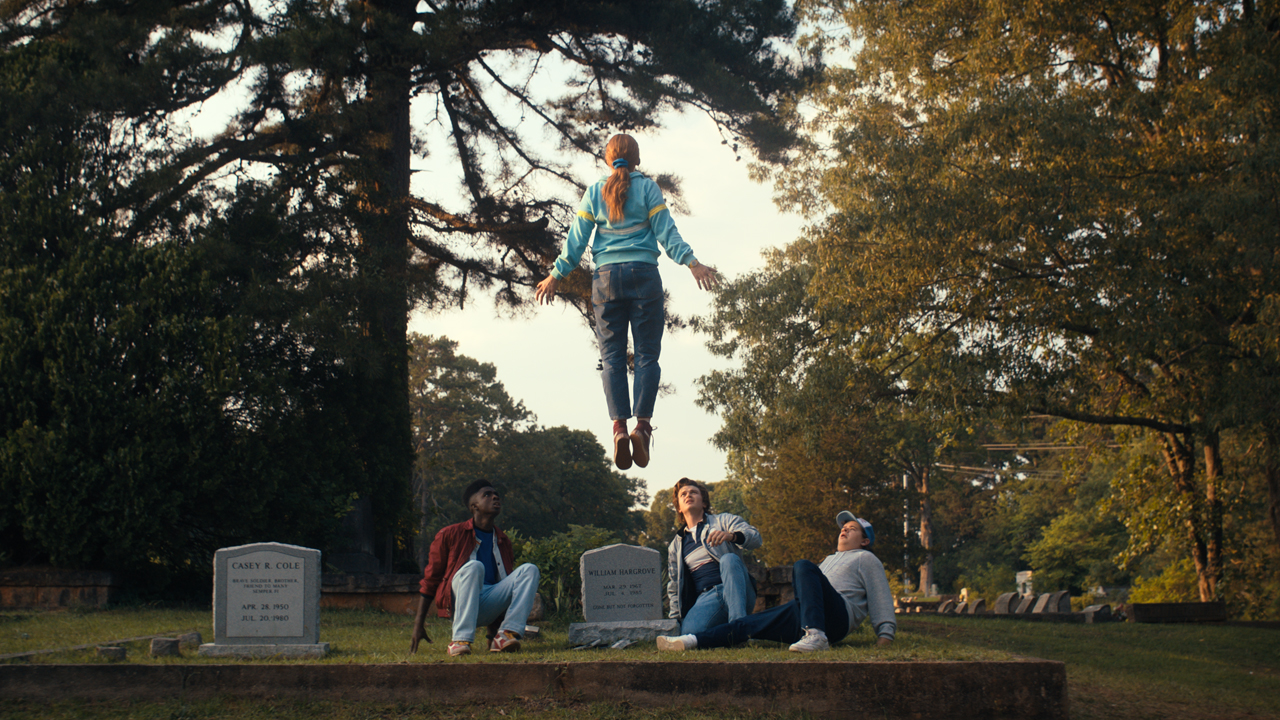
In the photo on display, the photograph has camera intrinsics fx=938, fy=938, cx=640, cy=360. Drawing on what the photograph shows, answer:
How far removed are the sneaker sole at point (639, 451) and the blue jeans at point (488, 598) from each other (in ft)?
4.85

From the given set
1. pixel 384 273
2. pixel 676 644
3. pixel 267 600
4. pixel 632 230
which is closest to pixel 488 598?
pixel 676 644

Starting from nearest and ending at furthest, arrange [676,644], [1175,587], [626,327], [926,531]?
[676,644] < [626,327] < [1175,587] < [926,531]

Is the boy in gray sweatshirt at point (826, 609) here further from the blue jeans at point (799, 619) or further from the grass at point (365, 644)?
the grass at point (365, 644)

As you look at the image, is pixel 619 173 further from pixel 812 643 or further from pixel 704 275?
pixel 812 643

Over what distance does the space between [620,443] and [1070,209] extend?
7427 mm

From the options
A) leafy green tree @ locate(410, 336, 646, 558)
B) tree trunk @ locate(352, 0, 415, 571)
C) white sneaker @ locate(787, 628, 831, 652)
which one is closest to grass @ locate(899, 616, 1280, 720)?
white sneaker @ locate(787, 628, 831, 652)

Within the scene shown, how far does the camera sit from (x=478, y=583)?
5.86 metres

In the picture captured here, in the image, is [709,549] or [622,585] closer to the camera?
[709,549]

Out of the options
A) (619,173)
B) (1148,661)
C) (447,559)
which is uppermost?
(619,173)

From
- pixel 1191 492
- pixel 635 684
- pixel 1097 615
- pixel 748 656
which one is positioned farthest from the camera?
pixel 1191 492

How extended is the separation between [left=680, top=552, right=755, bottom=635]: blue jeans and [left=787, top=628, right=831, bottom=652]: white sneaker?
56 centimetres

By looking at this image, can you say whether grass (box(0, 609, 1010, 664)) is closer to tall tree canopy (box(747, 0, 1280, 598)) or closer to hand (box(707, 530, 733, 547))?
hand (box(707, 530, 733, 547))

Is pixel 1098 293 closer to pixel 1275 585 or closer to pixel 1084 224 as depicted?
pixel 1084 224

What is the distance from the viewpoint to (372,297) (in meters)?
12.3
